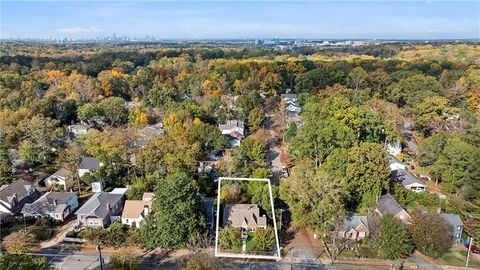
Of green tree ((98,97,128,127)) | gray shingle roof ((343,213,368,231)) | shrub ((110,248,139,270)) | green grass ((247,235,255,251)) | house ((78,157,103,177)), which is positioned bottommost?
green grass ((247,235,255,251))

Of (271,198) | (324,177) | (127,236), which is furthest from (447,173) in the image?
(127,236)

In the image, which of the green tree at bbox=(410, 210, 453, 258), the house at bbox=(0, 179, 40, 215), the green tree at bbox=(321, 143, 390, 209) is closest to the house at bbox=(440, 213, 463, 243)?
the green tree at bbox=(410, 210, 453, 258)

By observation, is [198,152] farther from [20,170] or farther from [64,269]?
[20,170]

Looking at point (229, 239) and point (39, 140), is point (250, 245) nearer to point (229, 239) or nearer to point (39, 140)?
point (229, 239)

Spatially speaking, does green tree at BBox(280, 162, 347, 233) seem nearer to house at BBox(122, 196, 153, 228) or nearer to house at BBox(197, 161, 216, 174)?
house at BBox(197, 161, 216, 174)

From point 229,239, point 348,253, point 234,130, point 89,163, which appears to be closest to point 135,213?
point 229,239
